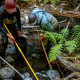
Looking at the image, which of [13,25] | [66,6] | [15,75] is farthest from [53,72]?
[66,6]

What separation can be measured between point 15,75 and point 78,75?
2.18 meters

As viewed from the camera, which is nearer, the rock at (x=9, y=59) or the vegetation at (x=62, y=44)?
the vegetation at (x=62, y=44)

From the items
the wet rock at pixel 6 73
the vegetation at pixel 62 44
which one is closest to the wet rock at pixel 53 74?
the vegetation at pixel 62 44

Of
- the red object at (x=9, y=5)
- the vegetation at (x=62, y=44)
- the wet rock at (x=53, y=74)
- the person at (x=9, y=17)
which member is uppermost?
the red object at (x=9, y=5)

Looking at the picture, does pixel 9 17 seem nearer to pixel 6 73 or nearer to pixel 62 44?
pixel 6 73

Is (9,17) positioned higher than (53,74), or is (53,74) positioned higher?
(9,17)

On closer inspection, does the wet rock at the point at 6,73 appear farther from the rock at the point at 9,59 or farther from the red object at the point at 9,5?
the red object at the point at 9,5

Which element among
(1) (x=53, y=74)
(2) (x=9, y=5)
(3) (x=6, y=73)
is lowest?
(1) (x=53, y=74)

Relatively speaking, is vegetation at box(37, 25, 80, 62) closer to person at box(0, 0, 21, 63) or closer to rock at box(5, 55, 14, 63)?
person at box(0, 0, 21, 63)

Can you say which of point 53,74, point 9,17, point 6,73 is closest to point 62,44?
point 53,74

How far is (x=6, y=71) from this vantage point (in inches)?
154

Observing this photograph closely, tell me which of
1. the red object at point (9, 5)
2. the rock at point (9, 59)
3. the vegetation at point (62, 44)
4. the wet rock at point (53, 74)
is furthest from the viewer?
the rock at point (9, 59)

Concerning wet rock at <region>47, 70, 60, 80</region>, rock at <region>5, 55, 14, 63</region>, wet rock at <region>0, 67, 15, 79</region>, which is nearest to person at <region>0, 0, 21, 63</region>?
rock at <region>5, 55, 14, 63</region>

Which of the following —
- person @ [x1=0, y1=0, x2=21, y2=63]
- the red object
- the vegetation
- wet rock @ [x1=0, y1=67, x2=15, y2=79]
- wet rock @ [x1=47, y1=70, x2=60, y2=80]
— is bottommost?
wet rock @ [x1=47, y1=70, x2=60, y2=80]
